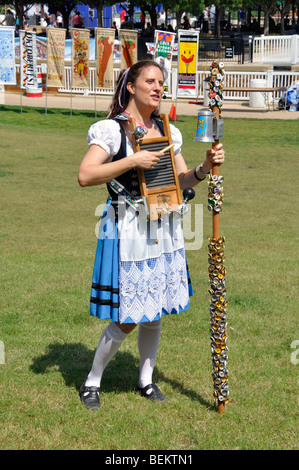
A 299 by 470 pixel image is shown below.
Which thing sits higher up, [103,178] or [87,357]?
[103,178]

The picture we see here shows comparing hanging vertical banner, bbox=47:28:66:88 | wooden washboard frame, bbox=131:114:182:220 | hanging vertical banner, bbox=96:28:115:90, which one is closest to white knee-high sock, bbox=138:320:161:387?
wooden washboard frame, bbox=131:114:182:220

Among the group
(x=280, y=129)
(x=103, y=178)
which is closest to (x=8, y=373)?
(x=103, y=178)

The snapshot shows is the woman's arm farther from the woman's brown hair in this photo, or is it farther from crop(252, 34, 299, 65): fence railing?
crop(252, 34, 299, 65): fence railing

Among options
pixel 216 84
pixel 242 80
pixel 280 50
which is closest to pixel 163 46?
pixel 242 80

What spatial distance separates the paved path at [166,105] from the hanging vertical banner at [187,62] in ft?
3.81

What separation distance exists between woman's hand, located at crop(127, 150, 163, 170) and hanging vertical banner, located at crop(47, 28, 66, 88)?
1882cm

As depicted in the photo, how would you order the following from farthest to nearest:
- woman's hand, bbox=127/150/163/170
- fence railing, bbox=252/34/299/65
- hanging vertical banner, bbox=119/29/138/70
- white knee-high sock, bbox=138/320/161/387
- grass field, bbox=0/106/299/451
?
fence railing, bbox=252/34/299/65 → hanging vertical banner, bbox=119/29/138/70 → white knee-high sock, bbox=138/320/161/387 → grass field, bbox=0/106/299/451 → woman's hand, bbox=127/150/163/170

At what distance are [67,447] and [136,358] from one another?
146 cm

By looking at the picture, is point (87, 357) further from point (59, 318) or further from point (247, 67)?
point (247, 67)

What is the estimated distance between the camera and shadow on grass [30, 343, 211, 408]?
15.4ft

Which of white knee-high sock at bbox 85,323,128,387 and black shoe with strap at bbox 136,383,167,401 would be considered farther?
black shoe with strap at bbox 136,383,167,401

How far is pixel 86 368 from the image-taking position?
4992 mm

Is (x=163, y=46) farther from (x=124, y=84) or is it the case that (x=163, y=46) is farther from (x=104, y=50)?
(x=124, y=84)
